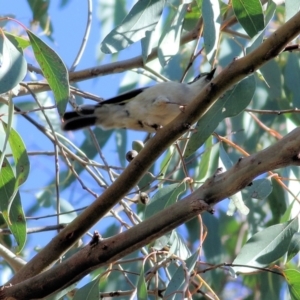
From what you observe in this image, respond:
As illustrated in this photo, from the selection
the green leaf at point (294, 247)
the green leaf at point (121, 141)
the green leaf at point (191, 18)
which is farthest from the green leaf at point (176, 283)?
the green leaf at point (121, 141)

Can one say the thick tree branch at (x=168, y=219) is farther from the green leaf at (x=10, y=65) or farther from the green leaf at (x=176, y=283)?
the green leaf at (x=10, y=65)

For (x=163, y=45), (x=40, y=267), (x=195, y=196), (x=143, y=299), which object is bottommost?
(x=143, y=299)

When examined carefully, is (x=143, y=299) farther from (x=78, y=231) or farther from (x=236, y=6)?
(x=236, y=6)

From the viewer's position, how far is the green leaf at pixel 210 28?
196 cm

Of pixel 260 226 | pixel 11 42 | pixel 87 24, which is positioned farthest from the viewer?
pixel 260 226

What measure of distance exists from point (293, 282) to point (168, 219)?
0.65m

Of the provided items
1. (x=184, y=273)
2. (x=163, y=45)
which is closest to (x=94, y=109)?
(x=163, y=45)

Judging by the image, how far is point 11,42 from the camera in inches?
75.7

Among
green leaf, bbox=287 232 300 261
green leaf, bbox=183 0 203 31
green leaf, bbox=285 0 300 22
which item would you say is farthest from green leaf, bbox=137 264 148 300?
green leaf, bbox=183 0 203 31

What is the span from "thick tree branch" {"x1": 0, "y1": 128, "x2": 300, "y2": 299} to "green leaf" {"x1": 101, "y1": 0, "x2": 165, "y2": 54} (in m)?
0.63

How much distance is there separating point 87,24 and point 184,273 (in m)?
1.06

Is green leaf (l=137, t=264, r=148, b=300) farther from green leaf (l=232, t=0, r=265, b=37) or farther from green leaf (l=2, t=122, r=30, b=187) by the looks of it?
green leaf (l=232, t=0, r=265, b=37)

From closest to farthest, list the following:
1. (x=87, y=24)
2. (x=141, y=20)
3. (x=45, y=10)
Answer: (x=141, y=20) → (x=87, y=24) → (x=45, y=10)

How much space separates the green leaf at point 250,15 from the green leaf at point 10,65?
588 mm
